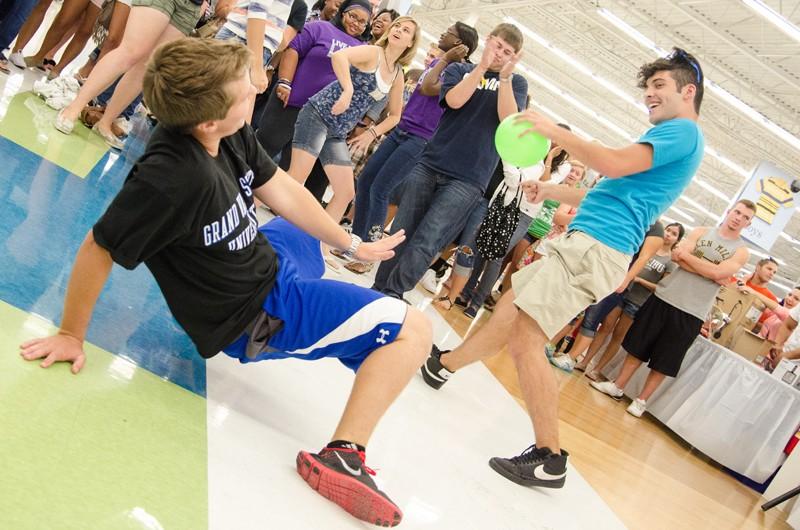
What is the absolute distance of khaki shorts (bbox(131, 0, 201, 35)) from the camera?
369cm

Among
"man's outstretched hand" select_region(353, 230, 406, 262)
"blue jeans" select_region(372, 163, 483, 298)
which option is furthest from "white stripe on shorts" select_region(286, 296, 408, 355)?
"blue jeans" select_region(372, 163, 483, 298)

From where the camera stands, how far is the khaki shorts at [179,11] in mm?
3688

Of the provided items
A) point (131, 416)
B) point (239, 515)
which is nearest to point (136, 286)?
point (131, 416)

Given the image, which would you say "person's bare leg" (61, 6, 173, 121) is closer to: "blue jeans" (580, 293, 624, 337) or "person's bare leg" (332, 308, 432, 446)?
"person's bare leg" (332, 308, 432, 446)

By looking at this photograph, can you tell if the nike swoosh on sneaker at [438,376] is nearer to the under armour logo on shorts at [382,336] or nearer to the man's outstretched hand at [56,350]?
the under armour logo on shorts at [382,336]

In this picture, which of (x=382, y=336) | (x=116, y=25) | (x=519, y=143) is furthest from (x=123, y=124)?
(x=382, y=336)

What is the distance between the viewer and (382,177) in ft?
13.9

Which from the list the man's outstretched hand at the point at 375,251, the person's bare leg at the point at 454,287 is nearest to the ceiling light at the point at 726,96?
the person's bare leg at the point at 454,287

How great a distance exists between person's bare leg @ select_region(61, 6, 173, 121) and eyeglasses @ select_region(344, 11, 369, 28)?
1.19 metres

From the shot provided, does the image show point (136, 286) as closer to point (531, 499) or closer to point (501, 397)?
point (531, 499)

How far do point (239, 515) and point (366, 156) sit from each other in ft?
18.2

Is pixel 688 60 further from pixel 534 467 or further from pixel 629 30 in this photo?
pixel 629 30

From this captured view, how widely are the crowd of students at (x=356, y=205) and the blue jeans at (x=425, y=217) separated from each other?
0.4 inches

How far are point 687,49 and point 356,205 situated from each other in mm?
11579
